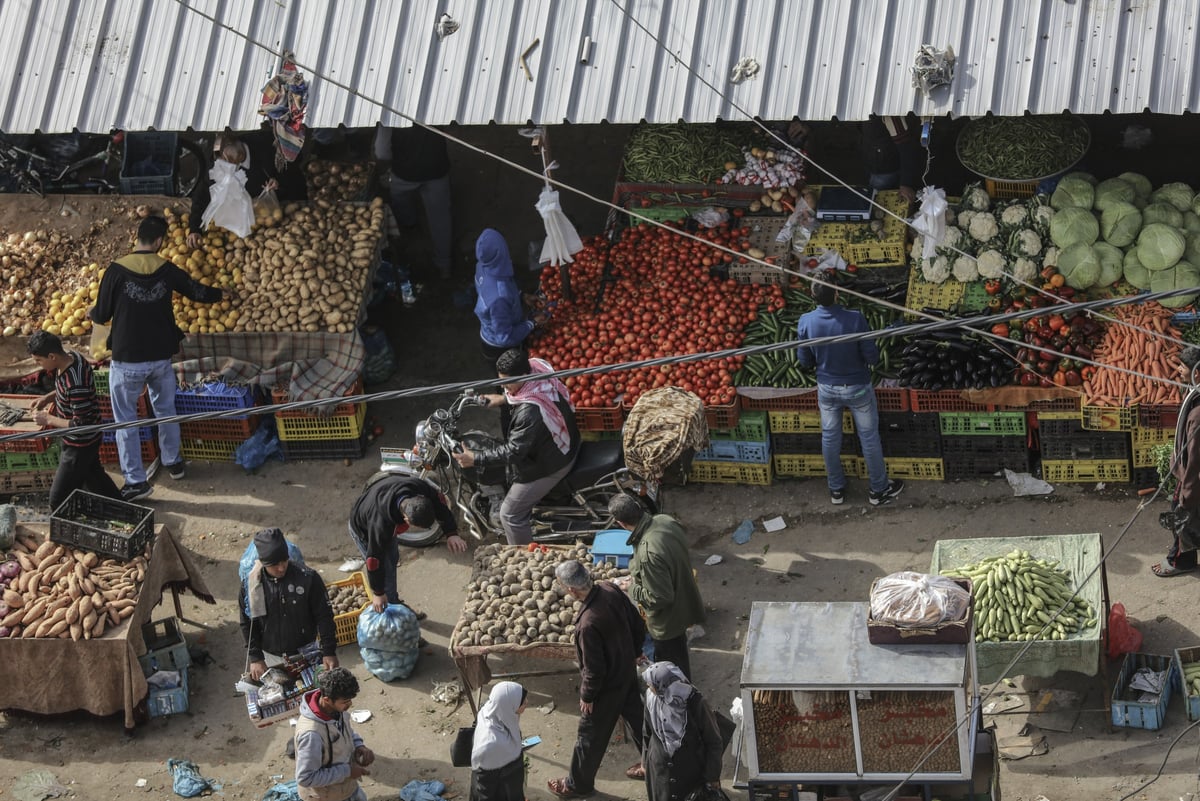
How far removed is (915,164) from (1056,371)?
97.7 inches

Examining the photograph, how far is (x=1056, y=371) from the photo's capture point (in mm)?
13078

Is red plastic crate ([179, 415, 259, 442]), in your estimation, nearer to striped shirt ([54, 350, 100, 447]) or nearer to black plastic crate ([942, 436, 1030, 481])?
striped shirt ([54, 350, 100, 447])

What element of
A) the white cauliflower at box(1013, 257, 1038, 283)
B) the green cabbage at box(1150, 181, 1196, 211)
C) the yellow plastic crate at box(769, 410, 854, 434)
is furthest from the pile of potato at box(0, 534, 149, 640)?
the green cabbage at box(1150, 181, 1196, 211)

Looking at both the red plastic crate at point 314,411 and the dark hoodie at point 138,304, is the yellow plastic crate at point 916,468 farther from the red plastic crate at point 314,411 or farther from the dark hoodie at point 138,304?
the dark hoodie at point 138,304

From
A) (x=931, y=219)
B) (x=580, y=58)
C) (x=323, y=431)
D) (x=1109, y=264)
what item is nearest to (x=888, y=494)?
(x=931, y=219)

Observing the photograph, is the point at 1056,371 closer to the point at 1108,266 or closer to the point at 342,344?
the point at 1108,266

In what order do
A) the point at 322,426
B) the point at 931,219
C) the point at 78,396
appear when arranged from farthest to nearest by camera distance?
the point at 322,426, the point at 931,219, the point at 78,396

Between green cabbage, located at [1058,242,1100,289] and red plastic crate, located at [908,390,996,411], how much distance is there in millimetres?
1125

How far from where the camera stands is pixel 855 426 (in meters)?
13.6

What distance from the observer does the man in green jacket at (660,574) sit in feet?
36.0

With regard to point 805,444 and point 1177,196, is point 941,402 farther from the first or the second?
point 1177,196

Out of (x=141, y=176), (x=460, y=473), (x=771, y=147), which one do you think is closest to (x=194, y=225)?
(x=141, y=176)

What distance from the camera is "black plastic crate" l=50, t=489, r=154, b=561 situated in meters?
12.2

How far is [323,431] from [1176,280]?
21.9 ft
